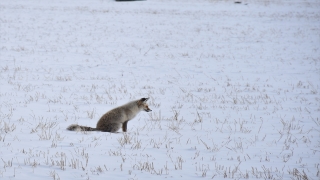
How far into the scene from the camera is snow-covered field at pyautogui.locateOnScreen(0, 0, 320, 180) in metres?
5.52

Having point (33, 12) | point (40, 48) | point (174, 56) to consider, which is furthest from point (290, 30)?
point (33, 12)

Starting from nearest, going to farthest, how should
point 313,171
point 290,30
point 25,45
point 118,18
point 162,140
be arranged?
1. point 313,171
2. point 162,140
3. point 25,45
4. point 290,30
5. point 118,18

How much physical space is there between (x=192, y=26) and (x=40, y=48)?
16816 mm

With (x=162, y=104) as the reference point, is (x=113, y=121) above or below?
below

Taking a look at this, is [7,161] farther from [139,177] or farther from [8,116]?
[8,116]

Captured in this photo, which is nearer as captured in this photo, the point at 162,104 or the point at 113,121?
the point at 113,121

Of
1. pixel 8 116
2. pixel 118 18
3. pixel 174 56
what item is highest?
pixel 118 18

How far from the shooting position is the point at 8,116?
26.6 ft

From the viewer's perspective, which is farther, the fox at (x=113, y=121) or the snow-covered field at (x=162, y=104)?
the fox at (x=113, y=121)

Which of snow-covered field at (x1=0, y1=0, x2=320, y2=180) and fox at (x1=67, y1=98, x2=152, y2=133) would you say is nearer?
snow-covered field at (x1=0, y1=0, x2=320, y2=180)

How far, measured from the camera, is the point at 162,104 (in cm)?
1038

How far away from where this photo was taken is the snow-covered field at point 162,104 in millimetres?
5520

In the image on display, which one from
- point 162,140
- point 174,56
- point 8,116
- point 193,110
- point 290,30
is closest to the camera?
point 162,140

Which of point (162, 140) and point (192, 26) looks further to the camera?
point (192, 26)
